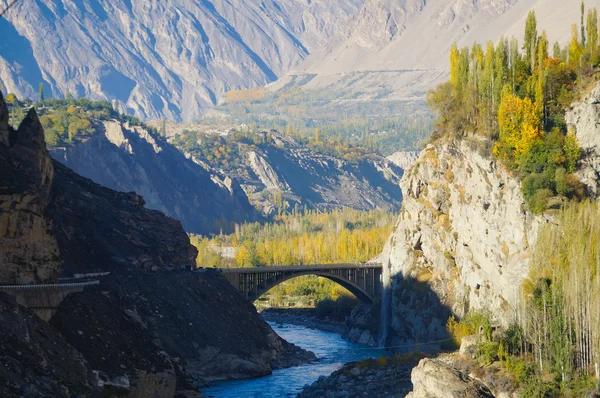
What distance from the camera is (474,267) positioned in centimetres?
12106

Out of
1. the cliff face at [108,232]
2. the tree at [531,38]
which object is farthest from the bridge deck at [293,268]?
the tree at [531,38]

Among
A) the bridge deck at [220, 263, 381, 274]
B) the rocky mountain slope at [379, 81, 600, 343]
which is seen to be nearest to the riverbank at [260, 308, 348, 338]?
the bridge deck at [220, 263, 381, 274]

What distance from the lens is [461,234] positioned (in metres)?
125

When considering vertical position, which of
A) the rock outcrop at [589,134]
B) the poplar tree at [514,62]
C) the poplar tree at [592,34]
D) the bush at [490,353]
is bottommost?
the bush at [490,353]

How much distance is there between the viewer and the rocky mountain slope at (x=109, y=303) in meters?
69.4

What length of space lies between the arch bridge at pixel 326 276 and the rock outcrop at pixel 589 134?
43.3 m

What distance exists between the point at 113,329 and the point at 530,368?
96.8ft

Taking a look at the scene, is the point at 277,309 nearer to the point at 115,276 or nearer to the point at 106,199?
the point at 106,199

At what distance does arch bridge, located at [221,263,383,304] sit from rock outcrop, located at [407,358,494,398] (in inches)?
2448

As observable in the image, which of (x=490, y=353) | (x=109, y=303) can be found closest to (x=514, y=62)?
(x=490, y=353)

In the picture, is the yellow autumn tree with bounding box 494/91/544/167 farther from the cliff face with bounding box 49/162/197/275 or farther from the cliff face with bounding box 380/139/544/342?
the cliff face with bounding box 49/162/197/275

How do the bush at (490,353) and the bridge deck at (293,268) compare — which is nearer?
the bush at (490,353)

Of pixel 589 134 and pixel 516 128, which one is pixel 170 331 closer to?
pixel 516 128

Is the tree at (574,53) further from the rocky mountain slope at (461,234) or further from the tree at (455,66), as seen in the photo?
the tree at (455,66)
